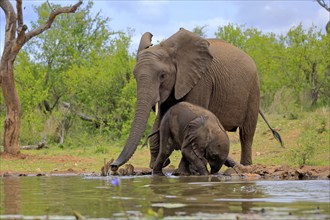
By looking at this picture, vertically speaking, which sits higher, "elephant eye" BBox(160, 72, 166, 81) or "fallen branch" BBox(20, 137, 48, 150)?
"elephant eye" BBox(160, 72, 166, 81)

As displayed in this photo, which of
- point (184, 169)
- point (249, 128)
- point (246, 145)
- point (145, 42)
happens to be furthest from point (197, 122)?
point (246, 145)

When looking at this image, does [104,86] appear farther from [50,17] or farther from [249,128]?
[249,128]

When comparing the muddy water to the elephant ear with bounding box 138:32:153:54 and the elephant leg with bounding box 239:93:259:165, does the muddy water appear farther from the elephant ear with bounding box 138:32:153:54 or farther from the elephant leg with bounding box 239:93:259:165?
the elephant leg with bounding box 239:93:259:165

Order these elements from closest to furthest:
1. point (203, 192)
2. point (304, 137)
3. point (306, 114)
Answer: point (203, 192)
point (304, 137)
point (306, 114)

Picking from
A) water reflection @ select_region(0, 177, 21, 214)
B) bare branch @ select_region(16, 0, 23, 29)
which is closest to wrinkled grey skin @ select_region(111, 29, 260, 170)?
water reflection @ select_region(0, 177, 21, 214)

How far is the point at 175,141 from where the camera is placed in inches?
431

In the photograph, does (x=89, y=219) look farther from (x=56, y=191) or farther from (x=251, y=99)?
(x=251, y=99)

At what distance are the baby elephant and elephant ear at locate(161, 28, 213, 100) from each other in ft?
1.88

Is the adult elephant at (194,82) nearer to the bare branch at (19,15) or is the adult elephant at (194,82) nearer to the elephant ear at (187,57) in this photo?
the elephant ear at (187,57)

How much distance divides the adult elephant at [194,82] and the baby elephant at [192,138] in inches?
16.5

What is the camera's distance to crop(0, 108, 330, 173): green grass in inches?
606

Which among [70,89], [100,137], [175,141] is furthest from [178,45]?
[70,89]

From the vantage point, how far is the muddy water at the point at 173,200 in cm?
562

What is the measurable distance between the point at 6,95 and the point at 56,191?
11046 millimetres
